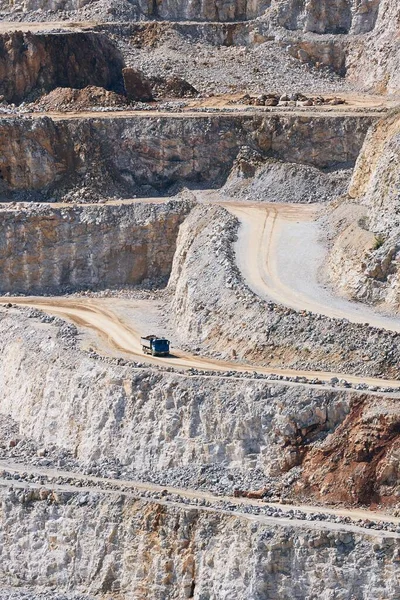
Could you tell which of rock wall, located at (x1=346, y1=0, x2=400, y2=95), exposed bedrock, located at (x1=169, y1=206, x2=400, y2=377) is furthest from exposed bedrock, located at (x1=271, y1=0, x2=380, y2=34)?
exposed bedrock, located at (x1=169, y1=206, x2=400, y2=377)

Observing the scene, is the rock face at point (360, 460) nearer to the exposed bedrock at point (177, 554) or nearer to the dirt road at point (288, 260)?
the exposed bedrock at point (177, 554)

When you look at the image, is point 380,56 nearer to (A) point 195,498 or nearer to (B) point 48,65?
(B) point 48,65

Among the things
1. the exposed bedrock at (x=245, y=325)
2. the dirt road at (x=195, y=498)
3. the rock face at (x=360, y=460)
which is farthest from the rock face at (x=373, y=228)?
the dirt road at (x=195, y=498)

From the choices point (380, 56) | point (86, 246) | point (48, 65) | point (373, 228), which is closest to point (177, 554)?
point (373, 228)

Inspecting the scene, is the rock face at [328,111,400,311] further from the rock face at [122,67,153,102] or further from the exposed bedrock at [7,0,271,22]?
the exposed bedrock at [7,0,271,22]

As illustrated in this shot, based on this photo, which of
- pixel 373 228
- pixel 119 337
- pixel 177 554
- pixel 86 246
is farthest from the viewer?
pixel 86 246

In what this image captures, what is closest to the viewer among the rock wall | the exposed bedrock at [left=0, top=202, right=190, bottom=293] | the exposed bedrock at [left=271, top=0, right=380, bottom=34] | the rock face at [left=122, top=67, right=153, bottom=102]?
the exposed bedrock at [left=0, top=202, right=190, bottom=293]

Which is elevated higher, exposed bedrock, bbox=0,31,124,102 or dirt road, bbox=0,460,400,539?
dirt road, bbox=0,460,400,539
